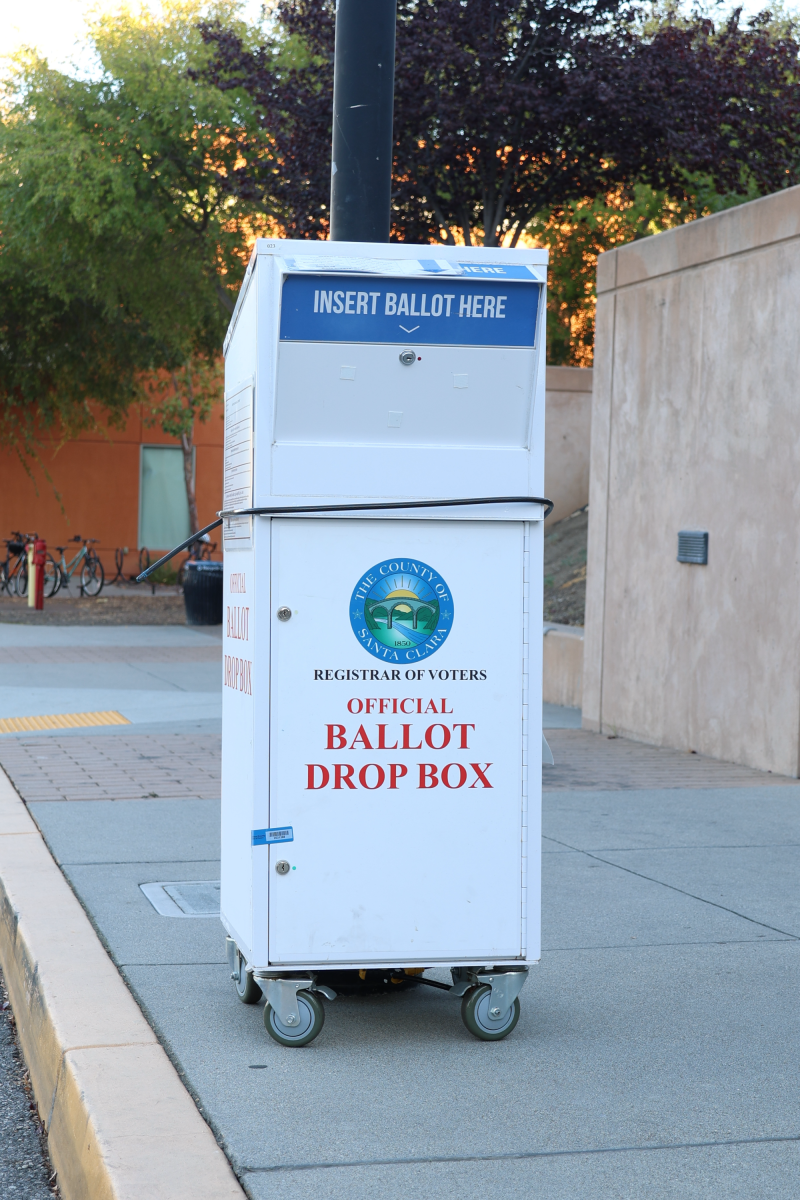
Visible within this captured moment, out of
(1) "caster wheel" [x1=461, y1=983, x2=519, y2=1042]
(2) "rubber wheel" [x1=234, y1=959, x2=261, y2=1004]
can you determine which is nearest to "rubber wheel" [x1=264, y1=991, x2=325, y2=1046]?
(2) "rubber wheel" [x1=234, y1=959, x2=261, y2=1004]

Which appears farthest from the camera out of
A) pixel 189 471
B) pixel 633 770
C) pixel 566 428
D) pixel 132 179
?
pixel 189 471

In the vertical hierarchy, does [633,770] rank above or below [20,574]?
below

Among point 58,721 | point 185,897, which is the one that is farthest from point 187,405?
point 185,897

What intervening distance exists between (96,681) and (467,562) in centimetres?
965

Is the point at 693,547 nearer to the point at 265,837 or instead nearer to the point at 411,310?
the point at 411,310

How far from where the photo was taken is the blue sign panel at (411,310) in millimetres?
3682

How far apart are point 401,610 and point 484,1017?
1.21 m

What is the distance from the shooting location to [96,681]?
12953 mm

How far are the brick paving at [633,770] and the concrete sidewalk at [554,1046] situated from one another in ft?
5.16

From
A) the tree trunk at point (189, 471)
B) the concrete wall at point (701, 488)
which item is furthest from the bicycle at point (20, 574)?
the concrete wall at point (701, 488)

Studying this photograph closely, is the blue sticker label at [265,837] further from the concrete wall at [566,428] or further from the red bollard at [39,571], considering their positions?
the red bollard at [39,571]

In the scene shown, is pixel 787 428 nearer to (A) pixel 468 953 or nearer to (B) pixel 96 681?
(A) pixel 468 953

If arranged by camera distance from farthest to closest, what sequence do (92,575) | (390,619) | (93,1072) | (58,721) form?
(92,575) < (58,721) < (390,619) < (93,1072)

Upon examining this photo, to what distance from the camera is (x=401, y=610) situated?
383 centimetres
